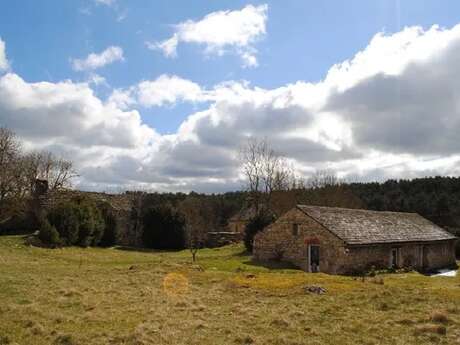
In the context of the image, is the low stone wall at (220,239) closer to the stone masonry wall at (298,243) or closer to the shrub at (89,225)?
the shrub at (89,225)

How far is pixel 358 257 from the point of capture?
3067 cm

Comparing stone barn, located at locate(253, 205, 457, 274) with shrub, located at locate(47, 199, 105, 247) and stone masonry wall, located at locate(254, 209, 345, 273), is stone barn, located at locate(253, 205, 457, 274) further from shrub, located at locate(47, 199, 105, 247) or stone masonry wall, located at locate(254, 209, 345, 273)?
shrub, located at locate(47, 199, 105, 247)

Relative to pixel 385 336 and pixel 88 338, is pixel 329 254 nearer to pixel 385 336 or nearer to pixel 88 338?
pixel 385 336

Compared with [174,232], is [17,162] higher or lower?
higher

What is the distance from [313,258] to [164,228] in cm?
2580

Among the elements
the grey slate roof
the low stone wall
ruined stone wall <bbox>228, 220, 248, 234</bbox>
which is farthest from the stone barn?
ruined stone wall <bbox>228, 220, 248, 234</bbox>

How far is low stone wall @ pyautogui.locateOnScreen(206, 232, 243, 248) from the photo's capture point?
5791 centimetres

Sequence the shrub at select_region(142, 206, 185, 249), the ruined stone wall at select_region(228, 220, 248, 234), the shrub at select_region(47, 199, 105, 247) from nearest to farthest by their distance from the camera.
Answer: the shrub at select_region(47, 199, 105, 247)
the shrub at select_region(142, 206, 185, 249)
the ruined stone wall at select_region(228, 220, 248, 234)

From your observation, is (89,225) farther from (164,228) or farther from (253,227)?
(253,227)

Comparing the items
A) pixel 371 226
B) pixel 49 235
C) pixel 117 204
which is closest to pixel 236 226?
pixel 117 204

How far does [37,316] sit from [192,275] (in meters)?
11.2

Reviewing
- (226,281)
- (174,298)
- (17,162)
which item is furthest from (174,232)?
(174,298)

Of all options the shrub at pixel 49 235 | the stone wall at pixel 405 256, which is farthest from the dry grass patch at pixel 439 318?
the shrub at pixel 49 235

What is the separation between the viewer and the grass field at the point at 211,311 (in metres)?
11.1
